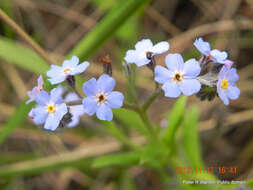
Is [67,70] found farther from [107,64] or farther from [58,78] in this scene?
[107,64]

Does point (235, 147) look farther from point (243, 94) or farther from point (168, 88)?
point (168, 88)

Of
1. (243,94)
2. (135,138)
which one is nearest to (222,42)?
(243,94)

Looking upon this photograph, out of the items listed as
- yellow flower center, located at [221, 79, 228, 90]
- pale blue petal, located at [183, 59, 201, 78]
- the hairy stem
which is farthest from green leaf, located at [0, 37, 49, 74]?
yellow flower center, located at [221, 79, 228, 90]

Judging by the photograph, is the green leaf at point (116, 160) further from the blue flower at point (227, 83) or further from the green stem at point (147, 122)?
the blue flower at point (227, 83)

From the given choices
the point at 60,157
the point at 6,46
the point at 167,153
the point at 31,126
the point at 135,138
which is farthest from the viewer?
the point at 31,126

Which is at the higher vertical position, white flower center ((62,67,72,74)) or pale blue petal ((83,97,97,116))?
white flower center ((62,67,72,74))

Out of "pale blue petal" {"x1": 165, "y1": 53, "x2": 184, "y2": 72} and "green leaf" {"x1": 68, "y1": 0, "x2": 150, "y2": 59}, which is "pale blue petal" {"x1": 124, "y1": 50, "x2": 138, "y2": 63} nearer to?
"pale blue petal" {"x1": 165, "y1": 53, "x2": 184, "y2": 72}
